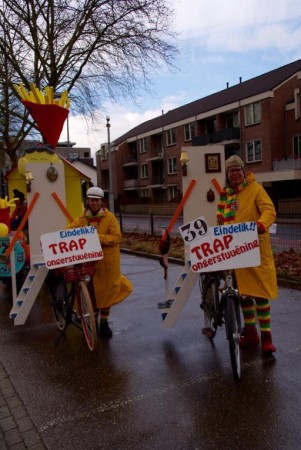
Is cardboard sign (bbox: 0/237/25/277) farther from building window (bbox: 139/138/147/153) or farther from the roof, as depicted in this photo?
building window (bbox: 139/138/147/153)

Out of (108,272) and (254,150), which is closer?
(108,272)

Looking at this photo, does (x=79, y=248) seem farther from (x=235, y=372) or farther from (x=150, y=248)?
(x=150, y=248)

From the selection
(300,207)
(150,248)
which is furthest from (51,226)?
(300,207)

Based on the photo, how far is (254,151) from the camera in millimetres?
33969

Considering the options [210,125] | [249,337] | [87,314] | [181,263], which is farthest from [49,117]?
[210,125]

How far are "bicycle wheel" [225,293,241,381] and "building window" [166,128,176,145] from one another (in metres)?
43.2

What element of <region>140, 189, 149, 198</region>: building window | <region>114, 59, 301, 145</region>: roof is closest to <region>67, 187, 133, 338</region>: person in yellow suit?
<region>114, 59, 301, 145</region>: roof

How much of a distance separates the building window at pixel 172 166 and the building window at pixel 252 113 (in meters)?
12.2

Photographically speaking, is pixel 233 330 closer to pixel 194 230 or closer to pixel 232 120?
pixel 194 230

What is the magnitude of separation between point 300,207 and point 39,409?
20.2 meters

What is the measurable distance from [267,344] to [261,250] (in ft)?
3.01

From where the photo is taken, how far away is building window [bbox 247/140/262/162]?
33.4 meters

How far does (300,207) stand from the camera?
22.0 meters

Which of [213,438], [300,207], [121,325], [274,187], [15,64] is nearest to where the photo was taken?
[213,438]
